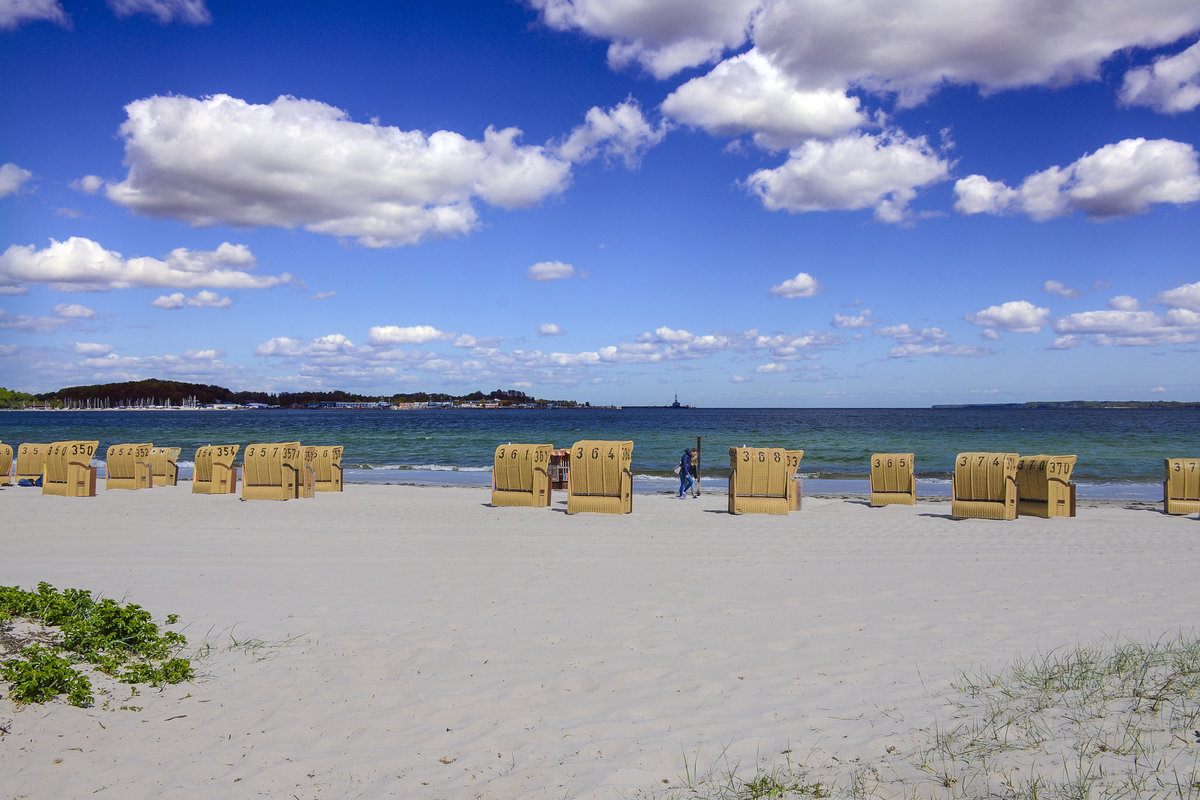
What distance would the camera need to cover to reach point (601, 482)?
1562cm

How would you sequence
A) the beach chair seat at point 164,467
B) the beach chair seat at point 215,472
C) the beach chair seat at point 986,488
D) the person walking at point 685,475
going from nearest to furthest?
the beach chair seat at point 986,488
the beach chair seat at point 215,472
the person walking at point 685,475
the beach chair seat at point 164,467

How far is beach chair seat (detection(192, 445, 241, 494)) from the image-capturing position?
20.0 metres

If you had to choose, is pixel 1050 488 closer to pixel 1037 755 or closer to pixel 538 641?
pixel 538 641

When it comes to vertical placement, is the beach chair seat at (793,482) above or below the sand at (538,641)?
above

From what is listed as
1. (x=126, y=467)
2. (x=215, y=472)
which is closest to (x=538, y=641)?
(x=215, y=472)

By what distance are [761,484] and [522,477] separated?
17.1 feet

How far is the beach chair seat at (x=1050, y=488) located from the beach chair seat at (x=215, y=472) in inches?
752

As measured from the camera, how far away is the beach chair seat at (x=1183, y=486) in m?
16.9

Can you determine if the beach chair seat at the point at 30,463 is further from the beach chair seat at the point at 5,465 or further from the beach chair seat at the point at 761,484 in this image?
the beach chair seat at the point at 761,484

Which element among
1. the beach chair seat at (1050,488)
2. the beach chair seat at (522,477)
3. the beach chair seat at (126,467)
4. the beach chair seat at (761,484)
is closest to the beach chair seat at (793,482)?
the beach chair seat at (761,484)

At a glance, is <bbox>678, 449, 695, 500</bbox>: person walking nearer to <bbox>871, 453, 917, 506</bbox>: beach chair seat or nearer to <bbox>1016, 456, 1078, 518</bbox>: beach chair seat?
<bbox>871, 453, 917, 506</bbox>: beach chair seat

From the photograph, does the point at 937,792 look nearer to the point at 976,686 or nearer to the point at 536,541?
the point at 976,686

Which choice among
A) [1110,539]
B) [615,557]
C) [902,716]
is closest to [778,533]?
[615,557]

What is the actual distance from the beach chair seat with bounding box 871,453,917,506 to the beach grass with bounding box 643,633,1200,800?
1428 centimetres
